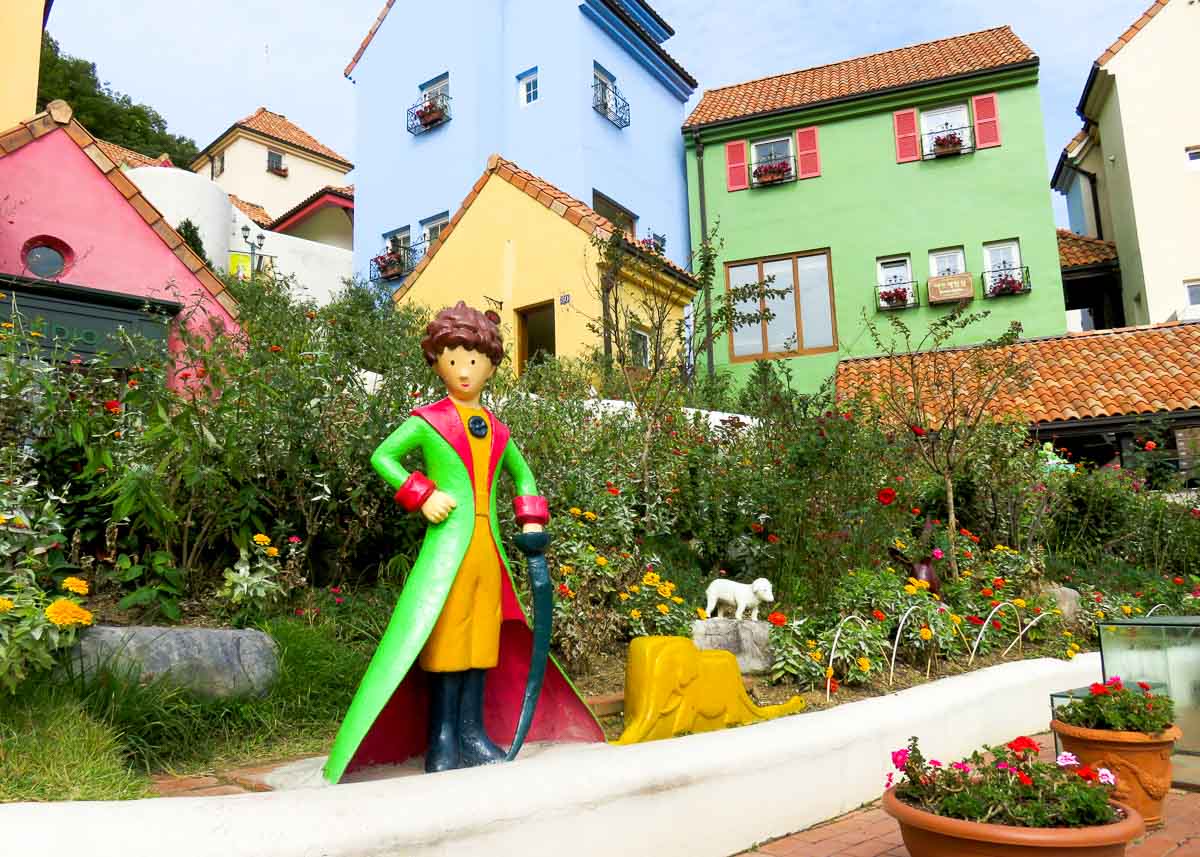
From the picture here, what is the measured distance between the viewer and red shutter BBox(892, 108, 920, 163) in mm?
17016

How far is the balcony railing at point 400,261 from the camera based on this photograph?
16.7m

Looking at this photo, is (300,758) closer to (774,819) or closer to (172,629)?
(172,629)

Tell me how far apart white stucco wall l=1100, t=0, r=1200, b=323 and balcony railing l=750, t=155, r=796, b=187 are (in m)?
6.22

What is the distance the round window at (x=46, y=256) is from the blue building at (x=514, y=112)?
8.96 meters

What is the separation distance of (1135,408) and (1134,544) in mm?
4300

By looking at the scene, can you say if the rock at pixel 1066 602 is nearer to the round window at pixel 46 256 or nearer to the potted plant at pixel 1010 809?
the potted plant at pixel 1010 809

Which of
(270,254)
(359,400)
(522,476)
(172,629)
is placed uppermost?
(270,254)

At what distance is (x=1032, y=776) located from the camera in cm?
284

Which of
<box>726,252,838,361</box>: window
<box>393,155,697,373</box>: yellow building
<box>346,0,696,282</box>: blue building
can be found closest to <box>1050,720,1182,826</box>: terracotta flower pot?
<box>393,155,697,373</box>: yellow building

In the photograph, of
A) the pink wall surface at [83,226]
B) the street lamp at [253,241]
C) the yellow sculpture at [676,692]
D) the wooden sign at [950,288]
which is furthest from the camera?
the street lamp at [253,241]

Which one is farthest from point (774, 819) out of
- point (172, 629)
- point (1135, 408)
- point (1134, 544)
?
point (1135, 408)

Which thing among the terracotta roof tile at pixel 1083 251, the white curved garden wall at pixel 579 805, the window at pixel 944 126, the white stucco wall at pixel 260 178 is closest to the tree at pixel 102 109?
the white stucco wall at pixel 260 178

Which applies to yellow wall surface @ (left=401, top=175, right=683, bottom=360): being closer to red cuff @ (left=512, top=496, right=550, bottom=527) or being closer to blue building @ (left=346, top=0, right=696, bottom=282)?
blue building @ (left=346, top=0, right=696, bottom=282)

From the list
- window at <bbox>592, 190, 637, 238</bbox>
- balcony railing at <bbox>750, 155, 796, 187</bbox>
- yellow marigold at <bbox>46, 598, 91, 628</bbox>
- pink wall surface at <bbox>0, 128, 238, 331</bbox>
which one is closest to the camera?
yellow marigold at <bbox>46, 598, 91, 628</bbox>
